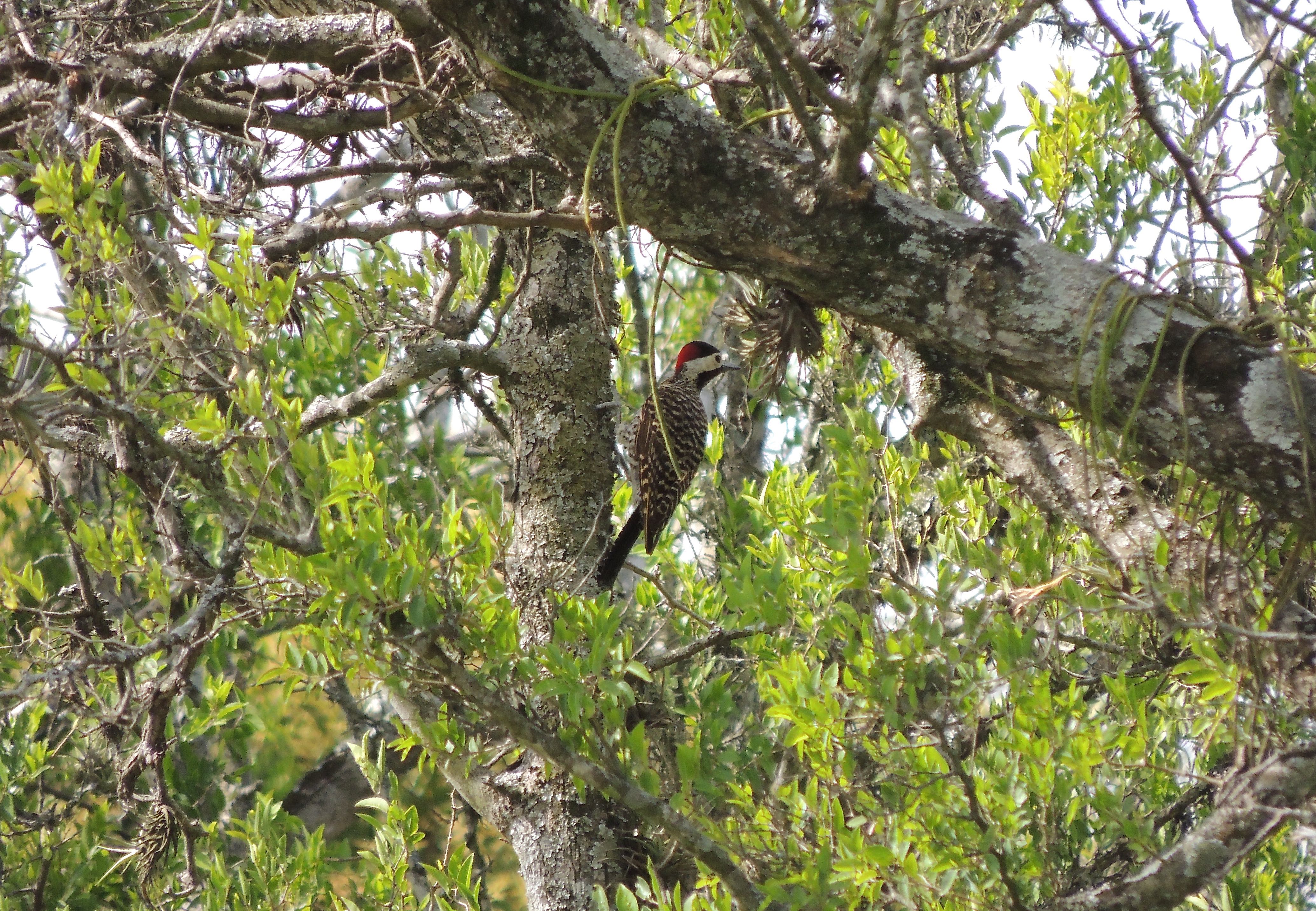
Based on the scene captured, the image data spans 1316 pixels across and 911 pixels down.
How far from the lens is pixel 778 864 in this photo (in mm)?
2631

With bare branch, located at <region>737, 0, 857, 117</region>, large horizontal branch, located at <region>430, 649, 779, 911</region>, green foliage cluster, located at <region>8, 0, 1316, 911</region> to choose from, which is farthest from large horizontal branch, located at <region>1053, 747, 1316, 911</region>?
bare branch, located at <region>737, 0, 857, 117</region>

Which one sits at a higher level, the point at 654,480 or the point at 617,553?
the point at 654,480

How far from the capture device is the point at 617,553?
362cm

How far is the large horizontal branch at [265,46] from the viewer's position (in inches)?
120

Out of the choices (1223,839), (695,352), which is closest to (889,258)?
(1223,839)

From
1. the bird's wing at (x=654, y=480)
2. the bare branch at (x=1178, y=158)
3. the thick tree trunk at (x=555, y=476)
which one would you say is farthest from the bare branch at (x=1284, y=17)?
the bird's wing at (x=654, y=480)

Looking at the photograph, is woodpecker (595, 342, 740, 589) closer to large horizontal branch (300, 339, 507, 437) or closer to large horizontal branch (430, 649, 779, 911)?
A: large horizontal branch (300, 339, 507, 437)

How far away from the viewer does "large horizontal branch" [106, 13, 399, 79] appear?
3.04 metres

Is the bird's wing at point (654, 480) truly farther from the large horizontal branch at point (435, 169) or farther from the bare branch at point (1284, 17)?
the bare branch at point (1284, 17)

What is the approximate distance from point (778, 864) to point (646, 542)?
2001 mm

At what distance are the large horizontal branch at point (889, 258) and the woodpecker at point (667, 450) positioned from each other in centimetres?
145

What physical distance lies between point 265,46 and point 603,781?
2.27 metres

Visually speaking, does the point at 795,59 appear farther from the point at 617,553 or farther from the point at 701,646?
the point at 617,553

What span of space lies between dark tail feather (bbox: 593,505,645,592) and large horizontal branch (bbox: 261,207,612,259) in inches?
44.5
